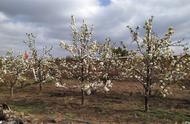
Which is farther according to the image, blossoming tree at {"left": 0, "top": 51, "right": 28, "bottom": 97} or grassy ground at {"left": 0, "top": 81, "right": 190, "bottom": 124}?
blossoming tree at {"left": 0, "top": 51, "right": 28, "bottom": 97}

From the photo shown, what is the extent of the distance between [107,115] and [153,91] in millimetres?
12432

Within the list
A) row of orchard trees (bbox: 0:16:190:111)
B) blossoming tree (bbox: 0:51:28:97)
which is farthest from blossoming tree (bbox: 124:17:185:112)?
blossoming tree (bbox: 0:51:28:97)

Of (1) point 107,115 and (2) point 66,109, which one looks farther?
(2) point 66,109

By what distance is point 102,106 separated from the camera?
110ft

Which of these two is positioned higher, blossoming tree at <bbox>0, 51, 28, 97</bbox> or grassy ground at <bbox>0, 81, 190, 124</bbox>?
blossoming tree at <bbox>0, 51, 28, 97</bbox>

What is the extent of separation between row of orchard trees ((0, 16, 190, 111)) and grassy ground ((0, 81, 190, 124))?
101 cm

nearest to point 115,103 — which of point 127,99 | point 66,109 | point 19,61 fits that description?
point 127,99

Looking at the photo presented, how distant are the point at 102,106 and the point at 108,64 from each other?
38.0ft

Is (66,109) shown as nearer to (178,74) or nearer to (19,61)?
(178,74)

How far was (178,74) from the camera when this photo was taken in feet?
109

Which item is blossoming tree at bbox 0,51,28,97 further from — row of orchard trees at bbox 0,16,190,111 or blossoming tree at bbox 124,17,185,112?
blossoming tree at bbox 124,17,185,112

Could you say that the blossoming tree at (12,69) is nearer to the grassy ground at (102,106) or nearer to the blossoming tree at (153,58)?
the grassy ground at (102,106)

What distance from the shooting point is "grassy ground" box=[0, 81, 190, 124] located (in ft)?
93.1

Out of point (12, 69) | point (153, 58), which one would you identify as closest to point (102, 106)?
point (153, 58)
